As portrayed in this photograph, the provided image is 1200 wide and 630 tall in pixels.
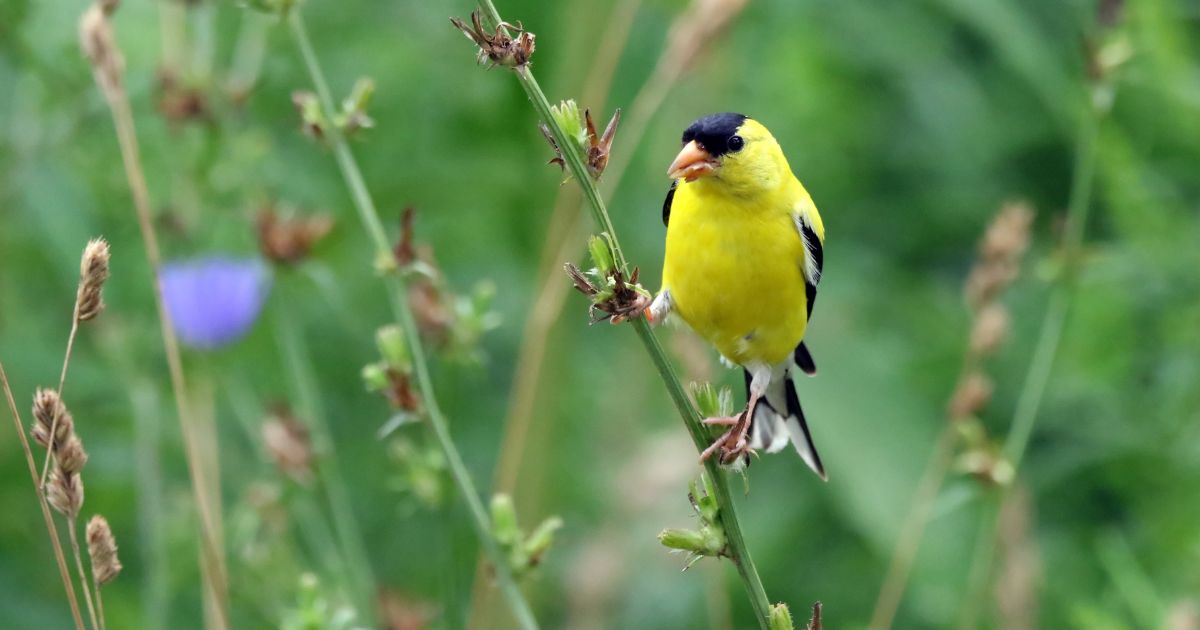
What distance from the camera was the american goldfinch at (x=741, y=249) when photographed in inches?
75.6

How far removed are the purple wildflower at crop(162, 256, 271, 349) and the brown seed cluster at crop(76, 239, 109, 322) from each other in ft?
4.07

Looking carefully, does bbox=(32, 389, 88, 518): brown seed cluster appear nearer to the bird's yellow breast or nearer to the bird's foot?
the bird's foot

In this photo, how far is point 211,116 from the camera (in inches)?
95.2

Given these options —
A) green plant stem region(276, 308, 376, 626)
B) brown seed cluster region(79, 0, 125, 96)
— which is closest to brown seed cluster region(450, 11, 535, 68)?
brown seed cluster region(79, 0, 125, 96)

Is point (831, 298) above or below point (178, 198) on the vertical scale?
below

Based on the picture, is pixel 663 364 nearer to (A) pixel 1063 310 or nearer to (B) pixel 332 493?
(B) pixel 332 493

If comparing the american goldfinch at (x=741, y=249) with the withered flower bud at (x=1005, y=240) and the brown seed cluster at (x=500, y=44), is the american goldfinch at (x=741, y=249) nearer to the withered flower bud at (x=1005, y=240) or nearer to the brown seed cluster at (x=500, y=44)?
the withered flower bud at (x=1005, y=240)

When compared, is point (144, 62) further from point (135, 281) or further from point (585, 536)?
point (585, 536)

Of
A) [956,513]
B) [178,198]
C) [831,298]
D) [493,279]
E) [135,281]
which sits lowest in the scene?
[956,513]

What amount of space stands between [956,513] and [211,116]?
1946 mm

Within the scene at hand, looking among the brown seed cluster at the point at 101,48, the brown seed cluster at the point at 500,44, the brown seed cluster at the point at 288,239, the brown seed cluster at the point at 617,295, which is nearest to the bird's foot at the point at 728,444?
the brown seed cluster at the point at 617,295

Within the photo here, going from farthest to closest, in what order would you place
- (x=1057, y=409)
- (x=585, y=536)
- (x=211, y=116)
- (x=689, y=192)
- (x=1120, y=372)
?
(x=585, y=536) < (x=1057, y=409) < (x=1120, y=372) < (x=211, y=116) < (x=689, y=192)

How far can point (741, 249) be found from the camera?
1938 mm

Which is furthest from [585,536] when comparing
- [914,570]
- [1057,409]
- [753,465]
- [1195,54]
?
[1195,54]
